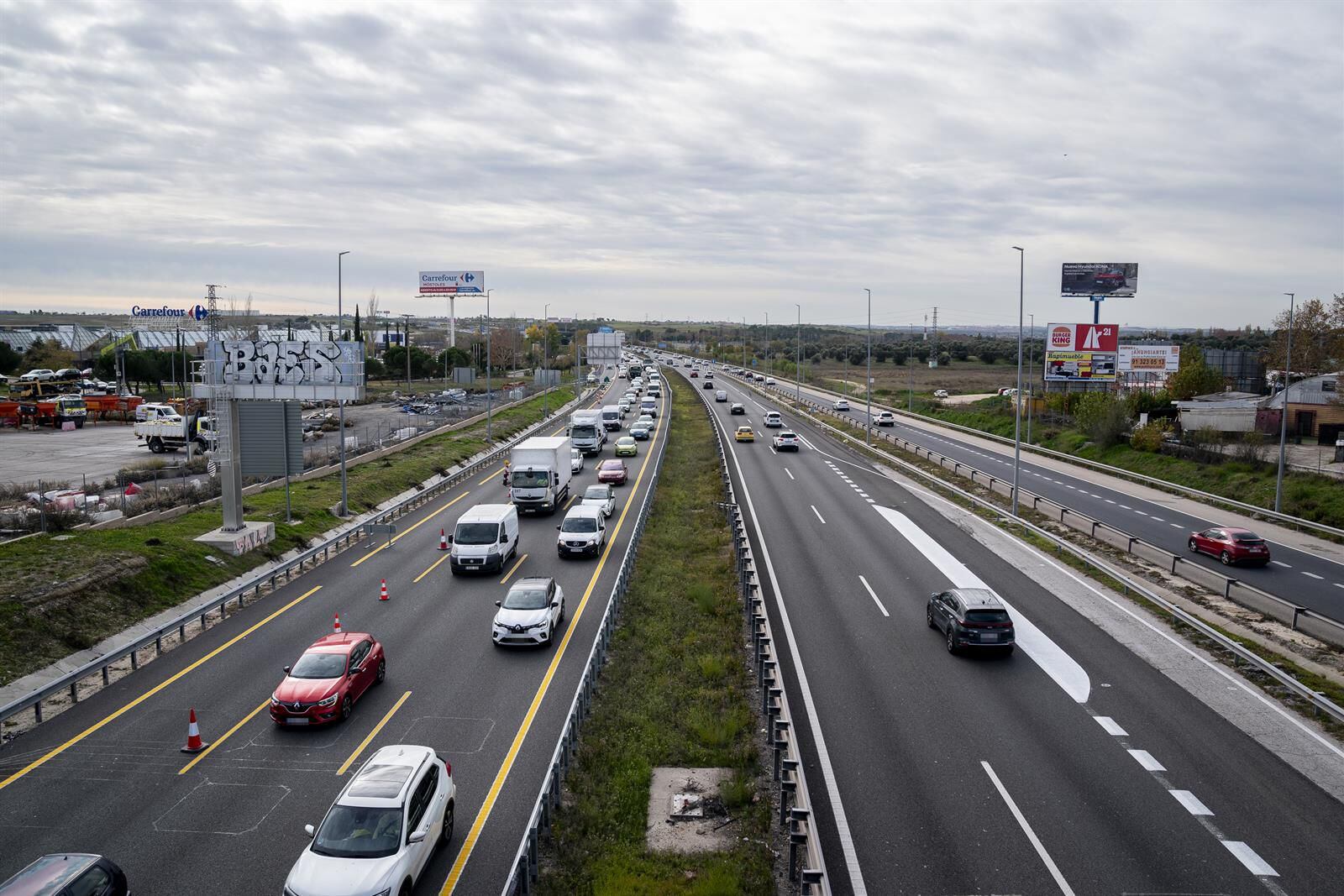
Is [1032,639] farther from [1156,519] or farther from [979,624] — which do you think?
[1156,519]

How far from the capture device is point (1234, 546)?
30625mm

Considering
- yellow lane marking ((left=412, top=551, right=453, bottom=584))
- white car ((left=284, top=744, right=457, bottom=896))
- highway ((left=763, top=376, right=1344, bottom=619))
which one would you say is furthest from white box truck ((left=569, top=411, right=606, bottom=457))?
white car ((left=284, top=744, right=457, bottom=896))

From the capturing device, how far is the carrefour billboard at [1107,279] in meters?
91.7

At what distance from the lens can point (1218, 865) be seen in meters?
12.0

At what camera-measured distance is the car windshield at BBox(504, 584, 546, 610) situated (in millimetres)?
21500

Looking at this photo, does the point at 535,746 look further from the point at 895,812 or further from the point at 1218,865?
the point at 1218,865

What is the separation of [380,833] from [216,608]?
1531 cm

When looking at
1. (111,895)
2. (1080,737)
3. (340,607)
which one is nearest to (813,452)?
(340,607)

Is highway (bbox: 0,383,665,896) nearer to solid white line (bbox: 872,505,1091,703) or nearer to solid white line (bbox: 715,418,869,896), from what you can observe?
solid white line (bbox: 715,418,869,896)

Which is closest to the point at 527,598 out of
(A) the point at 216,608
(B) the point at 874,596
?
(A) the point at 216,608

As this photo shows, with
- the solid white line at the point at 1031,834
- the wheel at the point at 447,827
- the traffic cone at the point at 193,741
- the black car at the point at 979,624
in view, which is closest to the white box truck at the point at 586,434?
the black car at the point at 979,624

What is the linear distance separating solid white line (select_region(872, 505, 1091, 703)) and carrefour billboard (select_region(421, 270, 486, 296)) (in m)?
146

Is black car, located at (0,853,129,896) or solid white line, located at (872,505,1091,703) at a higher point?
black car, located at (0,853,129,896)

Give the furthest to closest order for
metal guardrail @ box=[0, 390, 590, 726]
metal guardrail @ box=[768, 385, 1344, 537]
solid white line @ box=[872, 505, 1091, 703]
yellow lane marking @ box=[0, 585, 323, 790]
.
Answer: metal guardrail @ box=[768, 385, 1344, 537] → solid white line @ box=[872, 505, 1091, 703] → metal guardrail @ box=[0, 390, 590, 726] → yellow lane marking @ box=[0, 585, 323, 790]
